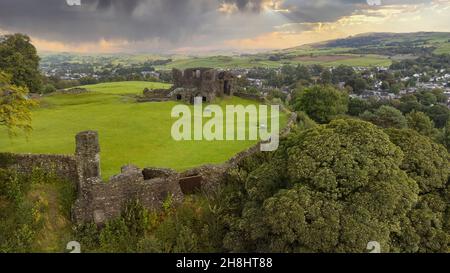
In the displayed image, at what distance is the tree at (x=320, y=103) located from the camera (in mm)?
46312

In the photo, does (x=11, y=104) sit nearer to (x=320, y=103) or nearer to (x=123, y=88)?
(x=320, y=103)

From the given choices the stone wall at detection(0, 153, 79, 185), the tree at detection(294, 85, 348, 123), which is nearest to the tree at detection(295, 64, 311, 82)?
the tree at detection(294, 85, 348, 123)

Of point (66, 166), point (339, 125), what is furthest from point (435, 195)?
point (66, 166)

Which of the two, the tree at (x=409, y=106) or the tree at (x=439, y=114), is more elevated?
the tree at (x=409, y=106)

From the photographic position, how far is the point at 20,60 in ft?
149

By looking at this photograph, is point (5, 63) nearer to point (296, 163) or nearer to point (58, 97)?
point (58, 97)

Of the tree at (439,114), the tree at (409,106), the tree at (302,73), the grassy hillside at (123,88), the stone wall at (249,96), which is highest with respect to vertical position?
the tree at (302,73)

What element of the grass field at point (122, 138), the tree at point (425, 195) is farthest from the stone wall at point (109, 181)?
the tree at point (425, 195)

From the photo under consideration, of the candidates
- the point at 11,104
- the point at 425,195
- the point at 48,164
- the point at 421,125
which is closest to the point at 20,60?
the point at 11,104

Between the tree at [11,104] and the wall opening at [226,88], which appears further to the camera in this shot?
the wall opening at [226,88]

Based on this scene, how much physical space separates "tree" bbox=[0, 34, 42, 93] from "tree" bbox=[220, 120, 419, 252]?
37249 millimetres

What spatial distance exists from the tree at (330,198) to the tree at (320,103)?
1202 inches

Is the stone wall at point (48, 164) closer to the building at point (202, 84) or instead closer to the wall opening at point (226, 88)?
the building at point (202, 84)

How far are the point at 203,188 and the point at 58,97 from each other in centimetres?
2853
